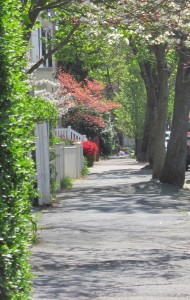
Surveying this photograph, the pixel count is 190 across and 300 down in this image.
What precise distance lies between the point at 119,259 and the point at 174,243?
1.73m

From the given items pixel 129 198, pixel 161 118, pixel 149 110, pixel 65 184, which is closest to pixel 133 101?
pixel 149 110

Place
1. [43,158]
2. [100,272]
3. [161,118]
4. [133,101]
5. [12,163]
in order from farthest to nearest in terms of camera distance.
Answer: [133,101], [161,118], [43,158], [100,272], [12,163]

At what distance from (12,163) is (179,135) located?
18.2 metres

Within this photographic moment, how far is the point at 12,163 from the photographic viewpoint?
17.2 feet

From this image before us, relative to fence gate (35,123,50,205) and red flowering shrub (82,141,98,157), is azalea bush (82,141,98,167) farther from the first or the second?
fence gate (35,123,50,205)

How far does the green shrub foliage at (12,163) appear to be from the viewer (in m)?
5.14

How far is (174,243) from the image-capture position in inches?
464

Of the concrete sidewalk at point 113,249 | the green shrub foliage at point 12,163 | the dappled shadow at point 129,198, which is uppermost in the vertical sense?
the green shrub foliage at point 12,163

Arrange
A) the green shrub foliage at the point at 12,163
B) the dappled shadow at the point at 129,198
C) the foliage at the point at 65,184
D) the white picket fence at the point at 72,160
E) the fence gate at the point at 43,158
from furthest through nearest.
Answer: the white picket fence at the point at 72,160
the foliage at the point at 65,184
the dappled shadow at the point at 129,198
the fence gate at the point at 43,158
the green shrub foliage at the point at 12,163

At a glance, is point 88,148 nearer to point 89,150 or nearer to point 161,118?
point 89,150

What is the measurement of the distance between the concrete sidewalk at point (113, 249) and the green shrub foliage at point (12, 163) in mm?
2538

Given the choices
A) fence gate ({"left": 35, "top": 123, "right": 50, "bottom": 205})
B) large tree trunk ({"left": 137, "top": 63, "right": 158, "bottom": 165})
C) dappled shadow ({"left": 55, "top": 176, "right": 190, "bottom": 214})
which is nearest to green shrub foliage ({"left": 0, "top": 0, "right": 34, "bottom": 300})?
dappled shadow ({"left": 55, "top": 176, "right": 190, "bottom": 214})

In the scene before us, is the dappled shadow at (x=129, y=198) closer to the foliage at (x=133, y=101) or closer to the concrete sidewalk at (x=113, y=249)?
the concrete sidewalk at (x=113, y=249)

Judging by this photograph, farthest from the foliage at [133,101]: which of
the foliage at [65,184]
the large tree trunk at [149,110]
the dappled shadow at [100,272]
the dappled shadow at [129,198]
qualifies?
the dappled shadow at [100,272]
